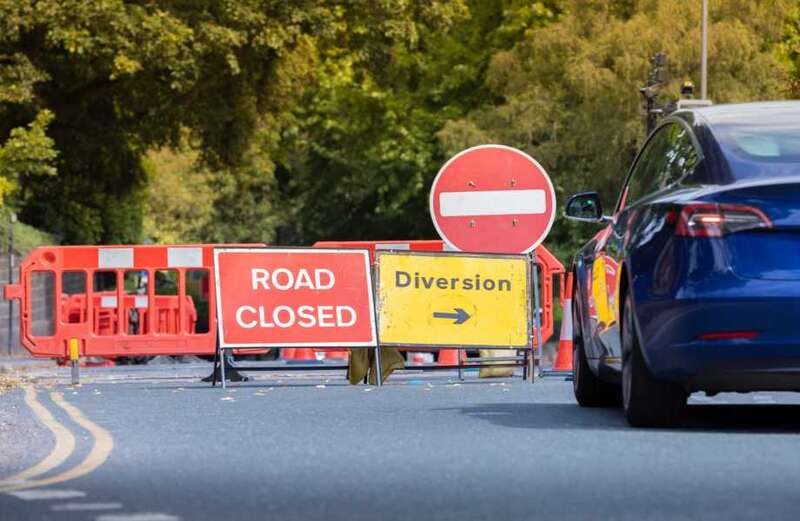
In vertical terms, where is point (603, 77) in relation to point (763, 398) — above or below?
above

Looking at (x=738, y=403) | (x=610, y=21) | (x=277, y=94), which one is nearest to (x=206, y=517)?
(x=738, y=403)

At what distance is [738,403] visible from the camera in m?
13.9

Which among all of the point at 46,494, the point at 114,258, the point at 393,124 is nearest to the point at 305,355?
the point at 114,258

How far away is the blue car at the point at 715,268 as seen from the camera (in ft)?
34.0

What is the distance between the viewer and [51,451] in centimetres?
1059

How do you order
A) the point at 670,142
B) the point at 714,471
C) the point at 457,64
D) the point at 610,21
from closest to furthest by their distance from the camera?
the point at 714,471 → the point at 670,142 → the point at 610,21 → the point at 457,64

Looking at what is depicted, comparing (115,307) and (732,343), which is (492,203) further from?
(732,343)

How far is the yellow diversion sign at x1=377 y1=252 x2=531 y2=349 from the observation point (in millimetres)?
17562

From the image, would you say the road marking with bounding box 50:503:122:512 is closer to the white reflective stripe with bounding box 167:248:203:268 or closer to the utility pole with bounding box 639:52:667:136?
the white reflective stripe with bounding box 167:248:203:268

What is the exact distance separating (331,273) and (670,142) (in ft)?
20.3

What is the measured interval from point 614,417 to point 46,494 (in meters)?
4.70

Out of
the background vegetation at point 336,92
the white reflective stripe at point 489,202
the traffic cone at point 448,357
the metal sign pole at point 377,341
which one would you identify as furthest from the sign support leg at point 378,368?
the background vegetation at point 336,92

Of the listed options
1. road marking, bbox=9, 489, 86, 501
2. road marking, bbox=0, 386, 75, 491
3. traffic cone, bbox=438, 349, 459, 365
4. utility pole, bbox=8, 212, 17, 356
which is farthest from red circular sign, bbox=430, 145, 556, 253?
utility pole, bbox=8, 212, 17, 356

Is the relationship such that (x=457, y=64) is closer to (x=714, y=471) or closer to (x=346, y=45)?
(x=346, y=45)
